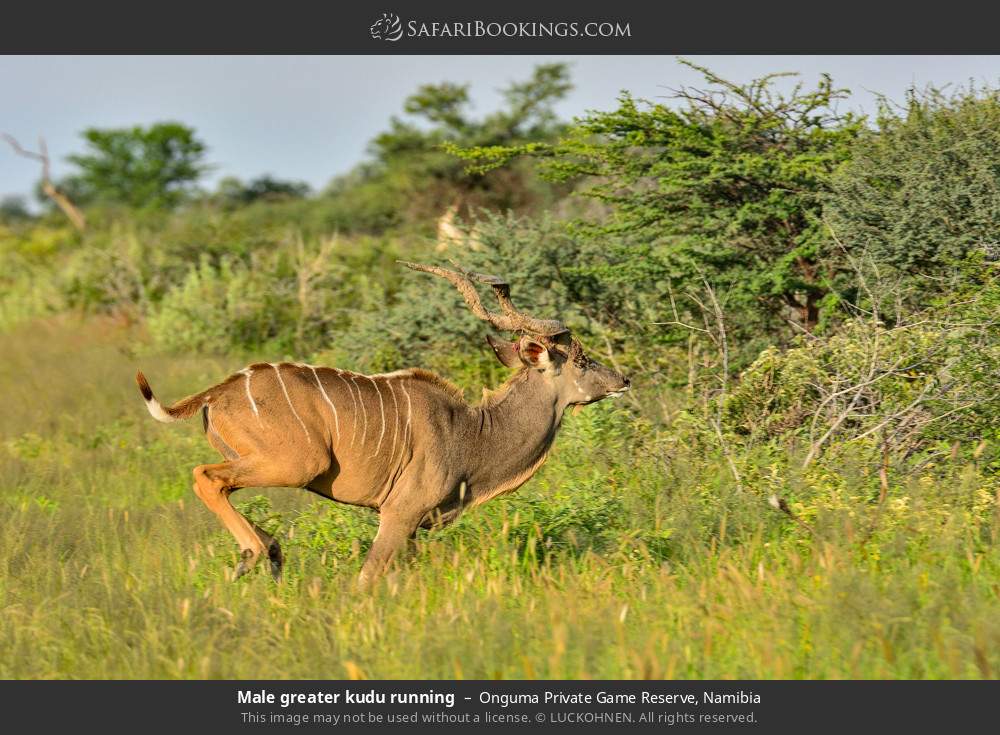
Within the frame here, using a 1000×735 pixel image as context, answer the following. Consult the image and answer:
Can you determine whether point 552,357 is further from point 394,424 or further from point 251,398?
point 251,398

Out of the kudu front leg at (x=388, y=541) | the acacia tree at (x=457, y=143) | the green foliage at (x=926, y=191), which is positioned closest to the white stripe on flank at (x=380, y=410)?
the kudu front leg at (x=388, y=541)

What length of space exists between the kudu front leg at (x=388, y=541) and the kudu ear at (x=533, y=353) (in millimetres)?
1130

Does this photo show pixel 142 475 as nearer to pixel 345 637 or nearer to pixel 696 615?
pixel 345 637

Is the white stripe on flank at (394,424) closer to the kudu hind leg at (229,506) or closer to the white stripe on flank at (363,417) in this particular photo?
the white stripe on flank at (363,417)

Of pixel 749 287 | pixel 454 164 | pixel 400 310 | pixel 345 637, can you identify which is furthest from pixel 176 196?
pixel 345 637

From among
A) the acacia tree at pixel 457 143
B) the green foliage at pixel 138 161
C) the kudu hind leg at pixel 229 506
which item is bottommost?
the kudu hind leg at pixel 229 506

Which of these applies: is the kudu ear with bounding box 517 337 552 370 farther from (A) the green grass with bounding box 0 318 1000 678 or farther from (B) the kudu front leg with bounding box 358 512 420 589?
(B) the kudu front leg with bounding box 358 512 420 589

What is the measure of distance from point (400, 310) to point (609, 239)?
224 cm

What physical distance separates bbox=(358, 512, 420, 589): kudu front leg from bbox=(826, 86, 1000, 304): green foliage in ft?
12.7

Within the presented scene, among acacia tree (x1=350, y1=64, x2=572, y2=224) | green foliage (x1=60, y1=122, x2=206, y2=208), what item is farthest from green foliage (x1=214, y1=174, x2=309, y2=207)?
acacia tree (x1=350, y1=64, x2=572, y2=224)

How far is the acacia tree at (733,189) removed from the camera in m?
8.55

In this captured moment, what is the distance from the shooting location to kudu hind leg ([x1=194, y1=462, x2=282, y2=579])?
5.46m

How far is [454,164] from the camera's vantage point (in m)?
22.0

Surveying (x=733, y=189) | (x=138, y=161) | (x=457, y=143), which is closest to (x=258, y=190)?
(x=138, y=161)
